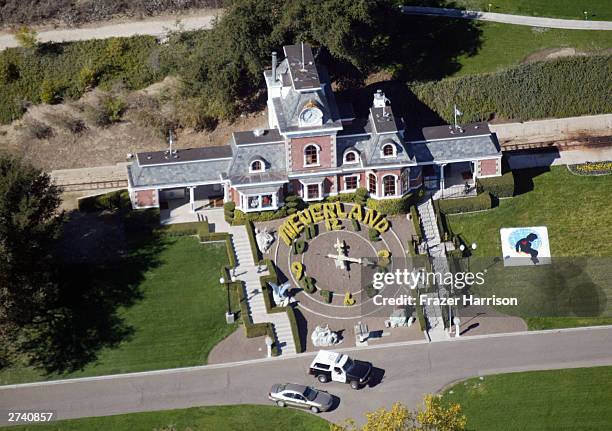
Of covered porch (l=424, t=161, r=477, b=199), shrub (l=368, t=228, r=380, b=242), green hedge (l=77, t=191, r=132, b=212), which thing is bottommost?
shrub (l=368, t=228, r=380, b=242)

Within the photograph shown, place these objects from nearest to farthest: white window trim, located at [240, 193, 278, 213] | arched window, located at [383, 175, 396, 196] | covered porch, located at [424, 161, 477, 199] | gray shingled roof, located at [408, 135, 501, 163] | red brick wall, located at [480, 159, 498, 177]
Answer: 1. white window trim, located at [240, 193, 278, 213]
2. arched window, located at [383, 175, 396, 196]
3. gray shingled roof, located at [408, 135, 501, 163]
4. red brick wall, located at [480, 159, 498, 177]
5. covered porch, located at [424, 161, 477, 199]

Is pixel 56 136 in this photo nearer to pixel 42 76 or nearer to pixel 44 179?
pixel 42 76

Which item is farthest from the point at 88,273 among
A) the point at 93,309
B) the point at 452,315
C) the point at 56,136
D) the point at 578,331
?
the point at 578,331

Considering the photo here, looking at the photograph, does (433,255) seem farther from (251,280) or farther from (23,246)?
(23,246)

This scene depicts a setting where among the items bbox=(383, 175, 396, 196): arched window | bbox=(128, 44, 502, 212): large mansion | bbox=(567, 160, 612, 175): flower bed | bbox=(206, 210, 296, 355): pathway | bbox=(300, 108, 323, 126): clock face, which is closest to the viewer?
bbox=(206, 210, 296, 355): pathway

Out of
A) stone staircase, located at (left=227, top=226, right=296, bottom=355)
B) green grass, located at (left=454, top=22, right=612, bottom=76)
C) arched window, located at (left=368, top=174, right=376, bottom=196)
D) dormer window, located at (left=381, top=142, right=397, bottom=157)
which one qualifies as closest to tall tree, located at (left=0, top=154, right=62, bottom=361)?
stone staircase, located at (left=227, top=226, right=296, bottom=355)

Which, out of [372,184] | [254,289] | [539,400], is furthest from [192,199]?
[539,400]

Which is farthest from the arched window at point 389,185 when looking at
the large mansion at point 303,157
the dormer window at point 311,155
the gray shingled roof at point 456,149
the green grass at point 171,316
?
the green grass at point 171,316

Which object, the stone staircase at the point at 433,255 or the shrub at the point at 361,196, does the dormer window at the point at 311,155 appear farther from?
the stone staircase at the point at 433,255

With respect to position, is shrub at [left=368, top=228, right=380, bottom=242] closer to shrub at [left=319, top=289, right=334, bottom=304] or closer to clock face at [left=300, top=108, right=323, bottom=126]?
shrub at [left=319, top=289, right=334, bottom=304]
